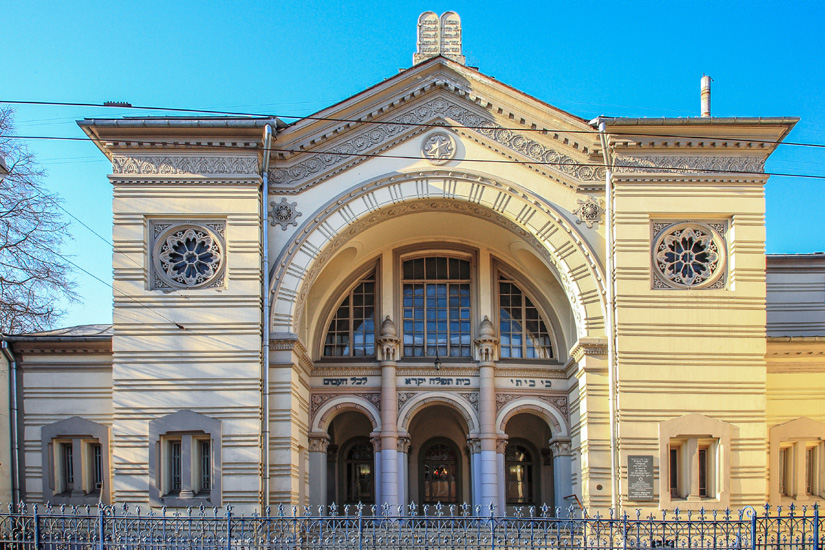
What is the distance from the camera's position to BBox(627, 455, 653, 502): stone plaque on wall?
21.5m

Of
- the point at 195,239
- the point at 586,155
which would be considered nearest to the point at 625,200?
the point at 586,155

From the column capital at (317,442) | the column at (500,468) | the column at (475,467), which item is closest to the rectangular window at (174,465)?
the column capital at (317,442)

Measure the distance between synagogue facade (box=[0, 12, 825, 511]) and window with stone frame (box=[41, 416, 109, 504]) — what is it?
5 cm

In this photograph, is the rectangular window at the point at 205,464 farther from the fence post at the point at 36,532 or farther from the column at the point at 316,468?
the fence post at the point at 36,532

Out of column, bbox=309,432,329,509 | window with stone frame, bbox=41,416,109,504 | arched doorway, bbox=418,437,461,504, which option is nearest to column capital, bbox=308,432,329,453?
column, bbox=309,432,329,509

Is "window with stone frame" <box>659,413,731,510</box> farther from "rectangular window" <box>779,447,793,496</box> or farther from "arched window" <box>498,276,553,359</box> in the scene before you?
"arched window" <box>498,276,553,359</box>

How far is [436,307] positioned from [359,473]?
5.56 m

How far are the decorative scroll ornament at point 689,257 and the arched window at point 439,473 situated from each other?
29.5ft

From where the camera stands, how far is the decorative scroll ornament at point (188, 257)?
22750 mm

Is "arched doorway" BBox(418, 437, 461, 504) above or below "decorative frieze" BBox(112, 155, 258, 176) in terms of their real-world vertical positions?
below

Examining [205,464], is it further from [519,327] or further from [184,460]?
[519,327]

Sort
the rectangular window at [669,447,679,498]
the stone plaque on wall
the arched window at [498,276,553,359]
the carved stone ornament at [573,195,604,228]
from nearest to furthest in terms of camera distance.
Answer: the stone plaque on wall, the rectangular window at [669,447,679,498], the carved stone ornament at [573,195,604,228], the arched window at [498,276,553,359]

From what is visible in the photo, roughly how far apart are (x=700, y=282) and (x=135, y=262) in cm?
1336

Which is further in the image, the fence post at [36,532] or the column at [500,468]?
the column at [500,468]
